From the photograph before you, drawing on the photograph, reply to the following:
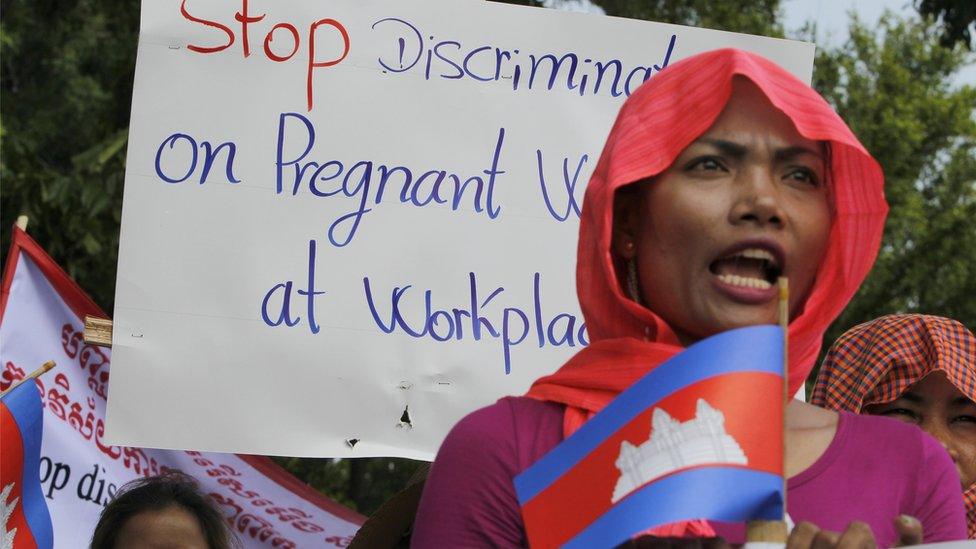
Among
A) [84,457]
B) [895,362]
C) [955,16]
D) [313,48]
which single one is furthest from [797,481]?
[955,16]

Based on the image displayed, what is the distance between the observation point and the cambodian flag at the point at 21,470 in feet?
11.7

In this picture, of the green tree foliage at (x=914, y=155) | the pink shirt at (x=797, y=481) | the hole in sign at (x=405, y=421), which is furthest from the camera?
the green tree foliage at (x=914, y=155)

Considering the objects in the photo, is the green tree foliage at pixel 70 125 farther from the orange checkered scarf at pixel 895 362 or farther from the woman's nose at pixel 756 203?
the woman's nose at pixel 756 203

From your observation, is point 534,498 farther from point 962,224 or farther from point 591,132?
point 962,224

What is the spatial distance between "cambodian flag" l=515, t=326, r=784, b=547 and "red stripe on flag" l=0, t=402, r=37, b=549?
7.59 ft

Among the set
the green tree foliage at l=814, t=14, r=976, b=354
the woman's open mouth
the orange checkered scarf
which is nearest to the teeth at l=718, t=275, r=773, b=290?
the woman's open mouth

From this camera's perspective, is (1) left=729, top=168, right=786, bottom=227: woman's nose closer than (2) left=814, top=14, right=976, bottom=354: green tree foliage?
Yes

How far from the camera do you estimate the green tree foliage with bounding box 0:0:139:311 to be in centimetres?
914

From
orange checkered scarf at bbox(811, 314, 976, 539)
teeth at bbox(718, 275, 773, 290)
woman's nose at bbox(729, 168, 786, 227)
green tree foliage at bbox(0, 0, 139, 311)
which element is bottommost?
green tree foliage at bbox(0, 0, 139, 311)

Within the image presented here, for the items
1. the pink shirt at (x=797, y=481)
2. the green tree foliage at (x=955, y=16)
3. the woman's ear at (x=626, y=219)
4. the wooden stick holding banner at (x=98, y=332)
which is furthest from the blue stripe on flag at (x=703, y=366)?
the green tree foliage at (x=955, y=16)

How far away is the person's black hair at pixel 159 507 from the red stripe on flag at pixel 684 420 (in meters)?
2.28

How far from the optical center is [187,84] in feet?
12.9

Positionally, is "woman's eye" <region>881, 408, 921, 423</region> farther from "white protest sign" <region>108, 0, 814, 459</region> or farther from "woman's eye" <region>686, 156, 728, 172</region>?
"woman's eye" <region>686, 156, 728, 172</region>

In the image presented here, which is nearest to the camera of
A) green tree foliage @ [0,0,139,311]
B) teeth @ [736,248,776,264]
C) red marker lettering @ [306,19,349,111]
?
teeth @ [736,248,776,264]
